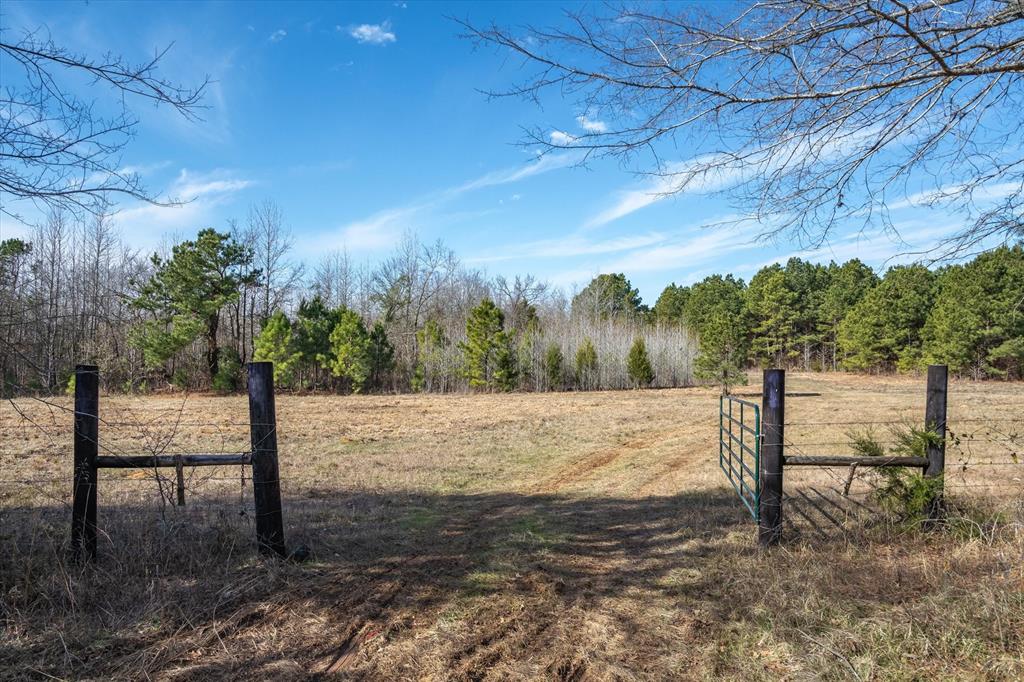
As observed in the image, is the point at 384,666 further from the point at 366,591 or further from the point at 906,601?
the point at 906,601

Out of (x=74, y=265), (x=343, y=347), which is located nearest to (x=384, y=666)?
(x=343, y=347)

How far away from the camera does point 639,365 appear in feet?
117

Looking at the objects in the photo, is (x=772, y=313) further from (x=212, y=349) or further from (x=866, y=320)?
(x=212, y=349)

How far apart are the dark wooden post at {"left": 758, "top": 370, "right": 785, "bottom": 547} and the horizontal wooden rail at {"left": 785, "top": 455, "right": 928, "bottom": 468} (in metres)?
0.17

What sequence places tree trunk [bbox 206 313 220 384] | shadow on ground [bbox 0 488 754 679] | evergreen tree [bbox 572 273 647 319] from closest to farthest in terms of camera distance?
shadow on ground [bbox 0 488 754 679] < tree trunk [bbox 206 313 220 384] < evergreen tree [bbox 572 273 647 319]

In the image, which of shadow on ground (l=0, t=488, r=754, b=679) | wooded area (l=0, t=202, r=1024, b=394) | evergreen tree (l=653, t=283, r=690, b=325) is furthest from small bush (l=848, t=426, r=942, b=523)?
evergreen tree (l=653, t=283, r=690, b=325)

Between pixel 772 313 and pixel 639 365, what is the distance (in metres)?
23.9

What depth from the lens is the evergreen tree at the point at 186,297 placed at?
28125 mm

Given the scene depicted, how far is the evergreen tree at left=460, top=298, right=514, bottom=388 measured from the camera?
32.8m

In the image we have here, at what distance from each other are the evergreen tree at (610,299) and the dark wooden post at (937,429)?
47.0 m

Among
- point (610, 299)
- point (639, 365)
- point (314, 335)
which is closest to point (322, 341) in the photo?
point (314, 335)

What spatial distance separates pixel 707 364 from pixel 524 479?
21653mm

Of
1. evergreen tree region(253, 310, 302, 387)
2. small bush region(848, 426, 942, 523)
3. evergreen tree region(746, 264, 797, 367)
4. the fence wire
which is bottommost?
the fence wire

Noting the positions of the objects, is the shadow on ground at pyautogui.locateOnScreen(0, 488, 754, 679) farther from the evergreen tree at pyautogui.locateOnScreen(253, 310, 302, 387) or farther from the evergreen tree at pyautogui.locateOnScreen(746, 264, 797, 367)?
the evergreen tree at pyautogui.locateOnScreen(746, 264, 797, 367)
